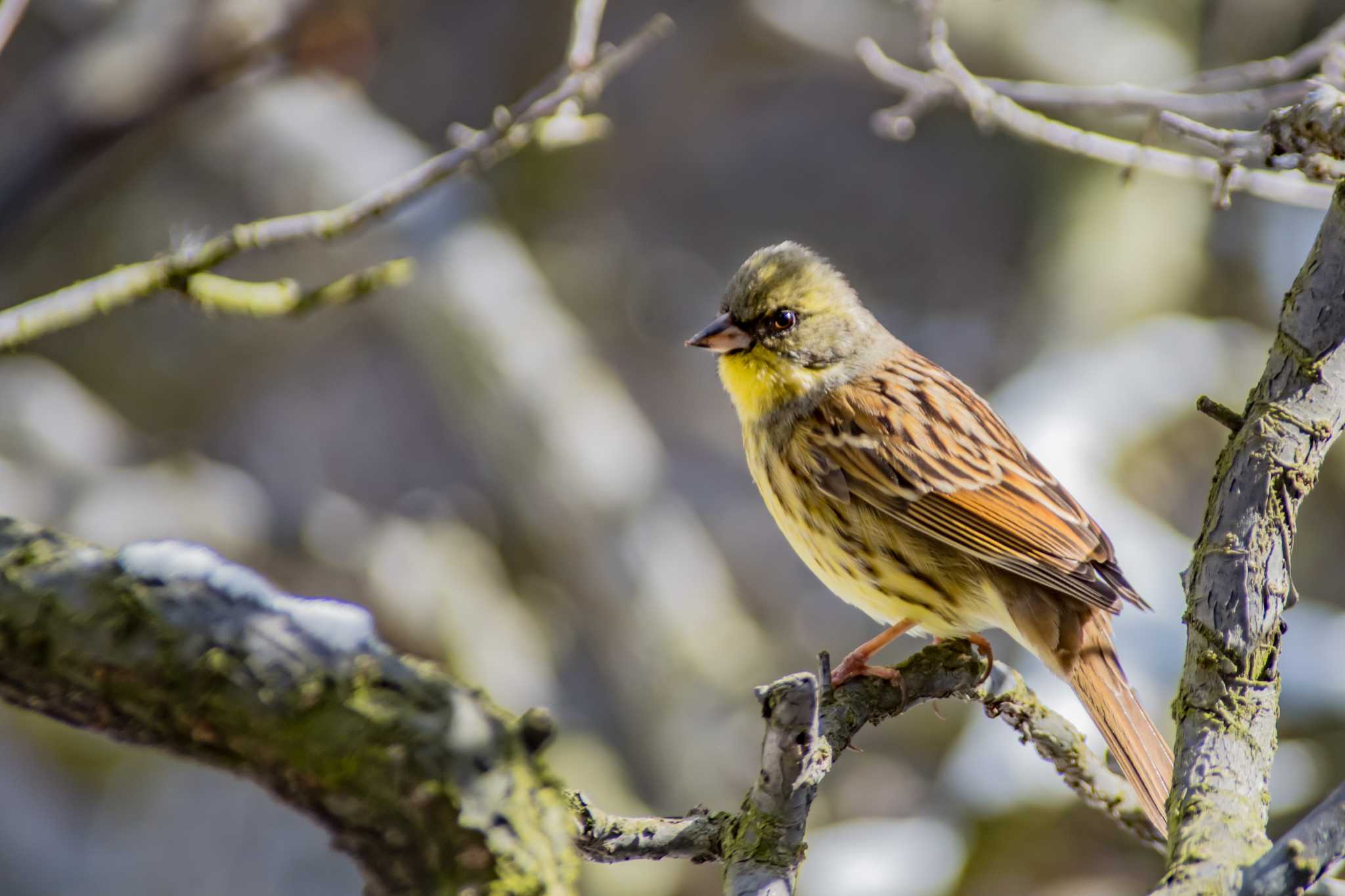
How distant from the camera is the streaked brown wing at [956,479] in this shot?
114 inches

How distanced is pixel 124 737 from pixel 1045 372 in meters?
5.47

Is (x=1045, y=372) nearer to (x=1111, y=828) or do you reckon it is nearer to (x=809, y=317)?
(x=1111, y=828)

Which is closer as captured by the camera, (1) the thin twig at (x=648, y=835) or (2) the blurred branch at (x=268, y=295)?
(1) the thin twig at (x=648, y=835)

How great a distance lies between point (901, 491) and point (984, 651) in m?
0.53

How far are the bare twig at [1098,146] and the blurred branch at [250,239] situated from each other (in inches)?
42.1

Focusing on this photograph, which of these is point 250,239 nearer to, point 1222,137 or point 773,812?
point 773,812

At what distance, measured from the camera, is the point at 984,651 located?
271 centimetres

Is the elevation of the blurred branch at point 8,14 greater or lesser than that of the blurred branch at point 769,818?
greater

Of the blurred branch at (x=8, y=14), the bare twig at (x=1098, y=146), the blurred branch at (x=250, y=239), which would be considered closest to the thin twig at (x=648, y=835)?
the blurred branch at (x=250, y=239)

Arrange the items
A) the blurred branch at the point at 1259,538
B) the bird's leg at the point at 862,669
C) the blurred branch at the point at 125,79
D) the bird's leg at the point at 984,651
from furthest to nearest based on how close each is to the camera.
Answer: the blurred branch at the point at 125,79, the bird's leg at the point at 984,651, the bird's leg at the point at 862,669, the blurred branch at the point at 1259,538

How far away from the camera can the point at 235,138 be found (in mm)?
7207

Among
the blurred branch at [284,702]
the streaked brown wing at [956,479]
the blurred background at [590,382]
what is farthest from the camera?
the blurred background at [590,382]

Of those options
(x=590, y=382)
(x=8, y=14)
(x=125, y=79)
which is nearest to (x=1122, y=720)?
(x=8, y=14)

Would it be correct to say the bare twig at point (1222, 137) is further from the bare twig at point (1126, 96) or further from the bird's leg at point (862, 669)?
the bird's leg at point (862, 669)
